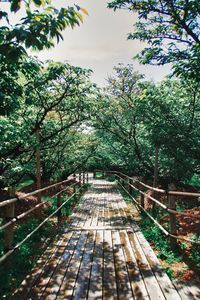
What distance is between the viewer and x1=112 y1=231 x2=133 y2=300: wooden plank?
4.20m

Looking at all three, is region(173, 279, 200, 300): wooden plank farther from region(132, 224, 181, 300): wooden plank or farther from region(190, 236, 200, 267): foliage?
region(190, 236, 200, 267): foliage

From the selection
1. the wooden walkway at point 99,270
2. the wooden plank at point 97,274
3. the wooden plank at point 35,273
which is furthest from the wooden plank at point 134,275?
the wooden plank at point 35,273

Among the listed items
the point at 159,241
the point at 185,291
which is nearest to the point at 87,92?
the point at 159,241

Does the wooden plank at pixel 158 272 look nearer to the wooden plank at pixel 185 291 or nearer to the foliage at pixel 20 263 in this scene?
the wooden plank at pixel 185 291

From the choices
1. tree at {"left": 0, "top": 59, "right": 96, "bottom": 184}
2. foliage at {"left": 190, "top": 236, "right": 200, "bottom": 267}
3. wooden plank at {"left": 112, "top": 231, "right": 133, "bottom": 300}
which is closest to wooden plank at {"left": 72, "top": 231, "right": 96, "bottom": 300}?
wooden plank at {"left": 112, "top": 231, "right": 133, "bottom": 300}

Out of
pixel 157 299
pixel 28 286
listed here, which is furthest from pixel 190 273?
pixel 28 286

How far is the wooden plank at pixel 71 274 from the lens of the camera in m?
4.20

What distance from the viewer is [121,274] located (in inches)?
192

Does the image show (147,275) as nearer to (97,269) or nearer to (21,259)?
(97,269)

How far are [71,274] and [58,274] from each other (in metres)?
0.23

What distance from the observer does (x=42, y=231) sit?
779 cm

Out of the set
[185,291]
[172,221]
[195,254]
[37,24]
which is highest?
[37,24]

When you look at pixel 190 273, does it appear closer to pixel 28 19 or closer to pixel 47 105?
pixel 28 19

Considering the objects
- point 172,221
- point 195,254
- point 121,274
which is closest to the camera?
point 121,274
